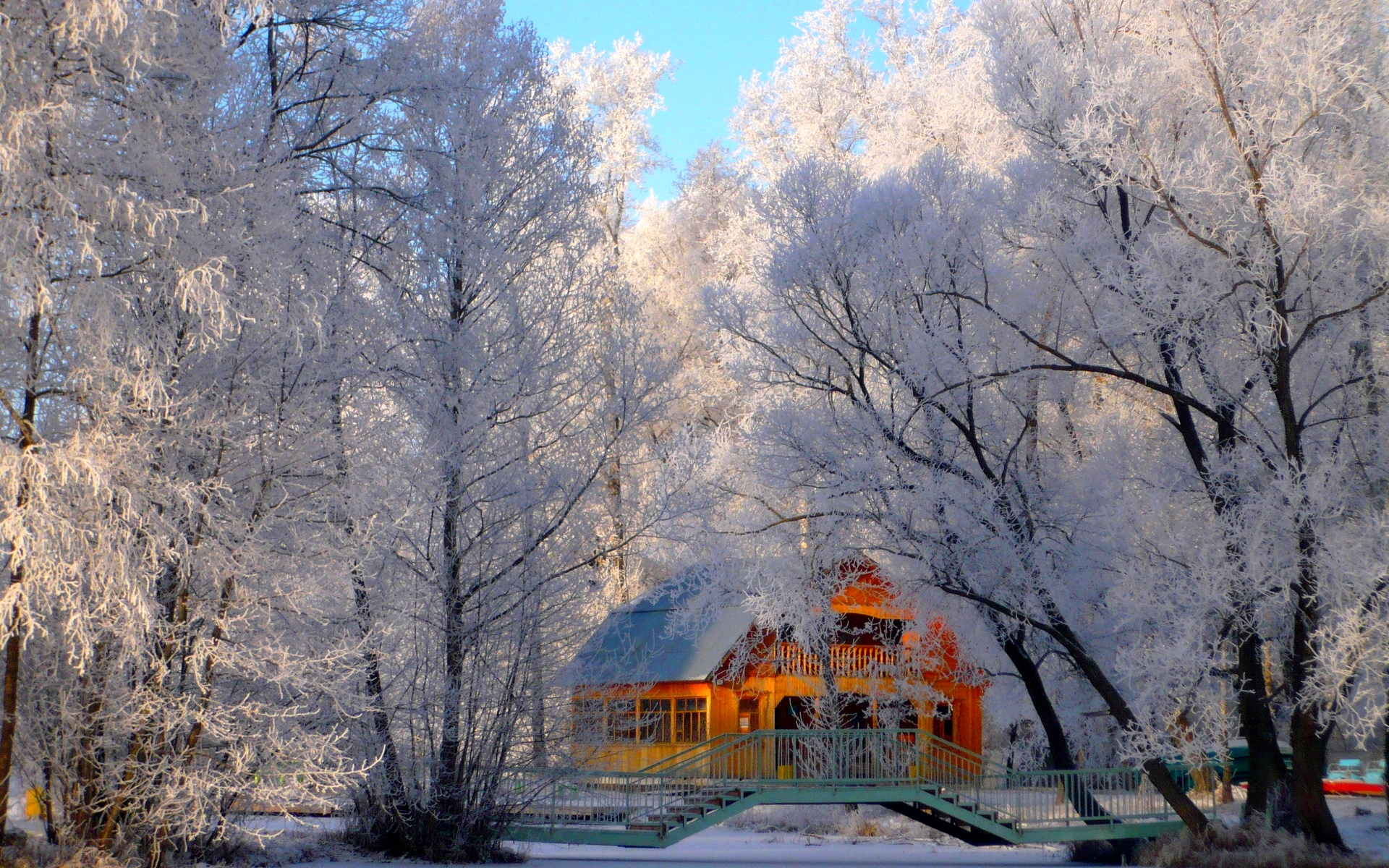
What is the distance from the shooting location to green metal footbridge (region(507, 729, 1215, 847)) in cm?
1502

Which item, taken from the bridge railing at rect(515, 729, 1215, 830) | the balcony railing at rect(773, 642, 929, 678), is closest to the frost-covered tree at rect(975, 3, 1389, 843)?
the bridge railing at rect(515, 729, 1215, 830)

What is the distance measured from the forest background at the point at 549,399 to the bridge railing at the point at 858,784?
1182 mm

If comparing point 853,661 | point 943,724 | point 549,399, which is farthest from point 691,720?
point 549,399

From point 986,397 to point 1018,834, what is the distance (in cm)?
638

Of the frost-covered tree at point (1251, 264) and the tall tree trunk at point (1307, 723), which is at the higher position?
the frost-covered tree at point (1251, 264)

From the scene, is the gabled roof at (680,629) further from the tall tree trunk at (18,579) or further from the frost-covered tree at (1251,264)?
the tall tree trunk at (18,579)

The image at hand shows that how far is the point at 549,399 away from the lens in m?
14.8

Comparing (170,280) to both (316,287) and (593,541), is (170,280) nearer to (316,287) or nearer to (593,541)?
(316,287)

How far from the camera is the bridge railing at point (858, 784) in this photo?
599 inches

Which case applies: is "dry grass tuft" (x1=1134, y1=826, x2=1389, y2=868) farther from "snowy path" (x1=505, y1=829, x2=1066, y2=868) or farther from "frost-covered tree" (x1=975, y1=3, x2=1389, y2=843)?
"snowy path" (x1=505, y1=829, x2=1066, y2=868)

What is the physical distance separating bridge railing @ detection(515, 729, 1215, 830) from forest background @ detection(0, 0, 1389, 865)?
1182mm

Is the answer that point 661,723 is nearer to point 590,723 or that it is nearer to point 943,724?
point 943,724

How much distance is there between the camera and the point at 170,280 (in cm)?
896

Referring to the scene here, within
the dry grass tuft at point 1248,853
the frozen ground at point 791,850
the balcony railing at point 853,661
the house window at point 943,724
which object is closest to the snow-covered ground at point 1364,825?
the frozen ground at point 791,850
